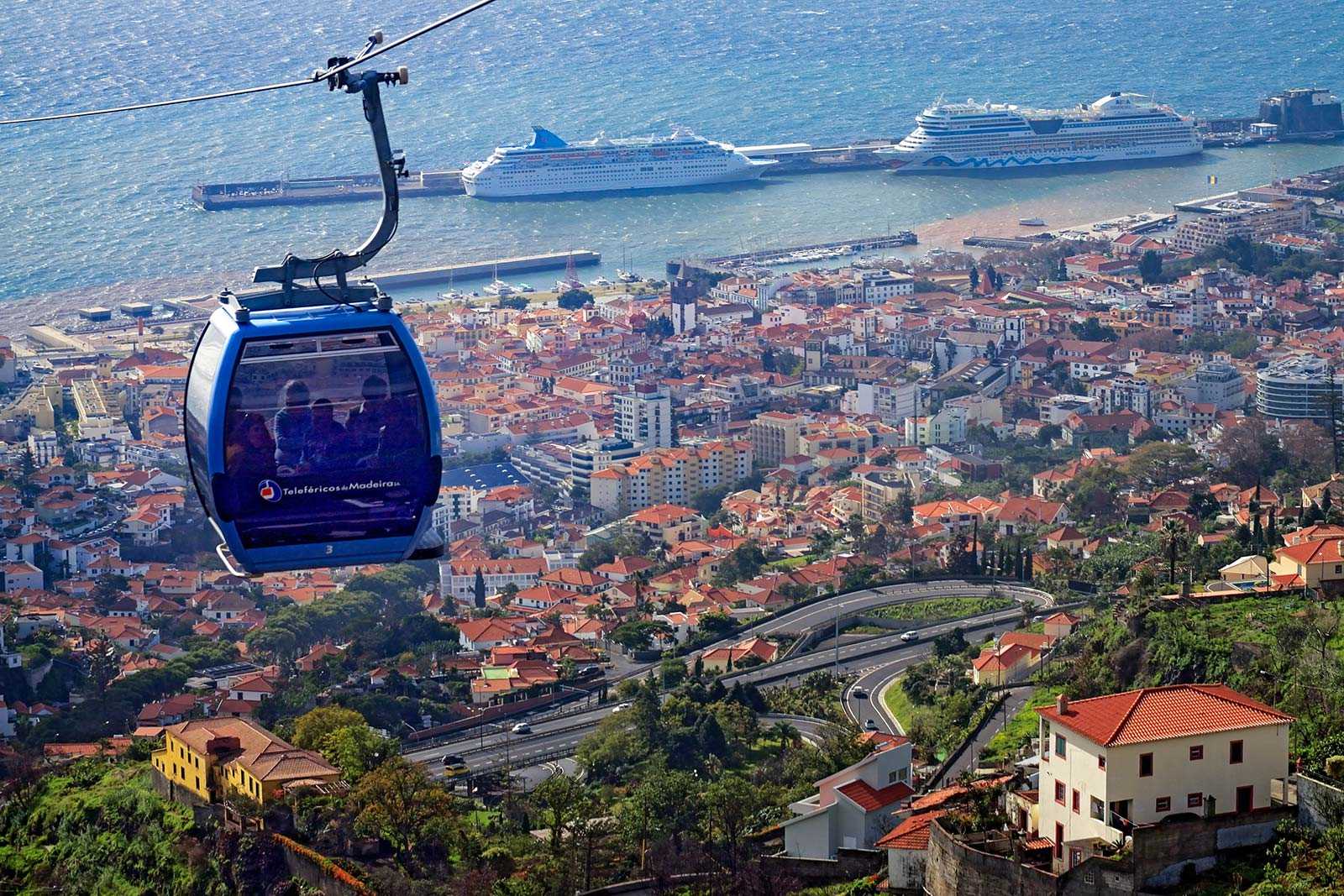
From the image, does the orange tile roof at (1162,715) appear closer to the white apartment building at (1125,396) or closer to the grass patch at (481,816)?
the grass patch at (481,816)

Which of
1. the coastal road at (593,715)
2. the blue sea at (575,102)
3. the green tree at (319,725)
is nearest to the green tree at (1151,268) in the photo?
the blue sea at (575,102)

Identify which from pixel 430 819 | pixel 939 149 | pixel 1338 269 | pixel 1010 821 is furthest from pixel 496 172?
pixel 1010 821

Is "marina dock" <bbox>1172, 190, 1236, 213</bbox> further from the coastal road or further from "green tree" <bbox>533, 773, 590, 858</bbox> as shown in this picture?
"green tree" <bbox>533, 773, 590, 858</bbox>

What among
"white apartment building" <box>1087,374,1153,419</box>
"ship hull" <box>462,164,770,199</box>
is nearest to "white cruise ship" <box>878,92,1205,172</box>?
"ship hull" <box>462,164,770,199</box>

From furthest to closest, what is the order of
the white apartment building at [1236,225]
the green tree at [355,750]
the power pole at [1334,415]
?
the white apartment building at [1236,225]
the power pole at [1334,415]
the green tree at [355,750]

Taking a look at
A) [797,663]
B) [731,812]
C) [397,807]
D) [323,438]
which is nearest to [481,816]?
[397,807]
